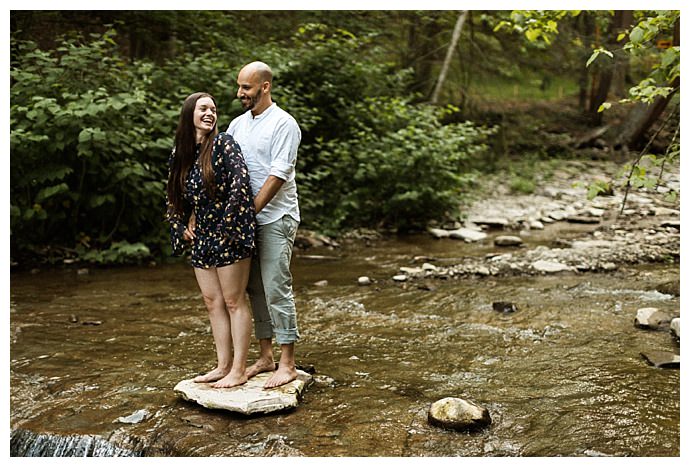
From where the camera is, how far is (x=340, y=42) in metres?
12.2

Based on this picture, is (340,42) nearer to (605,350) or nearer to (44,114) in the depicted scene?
(44,114)

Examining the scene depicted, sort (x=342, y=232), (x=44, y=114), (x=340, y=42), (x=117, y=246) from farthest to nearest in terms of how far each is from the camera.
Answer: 1. (x=340, y=42)
2. (x=342, y=232)
3. (x=117, y=246)
4. (x=44, y=114)

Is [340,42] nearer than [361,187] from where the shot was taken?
No

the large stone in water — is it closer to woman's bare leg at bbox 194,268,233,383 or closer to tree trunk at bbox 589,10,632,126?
woman's bare leg at bbox 194,268,233,383

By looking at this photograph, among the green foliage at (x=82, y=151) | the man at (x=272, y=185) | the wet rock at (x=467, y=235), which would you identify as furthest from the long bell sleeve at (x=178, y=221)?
the wet rock at (x=467, y=235)

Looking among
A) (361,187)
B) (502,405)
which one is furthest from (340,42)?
(502,405)

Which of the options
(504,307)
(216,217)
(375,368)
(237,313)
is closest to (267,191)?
(216,217)

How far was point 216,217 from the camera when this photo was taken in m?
3.70

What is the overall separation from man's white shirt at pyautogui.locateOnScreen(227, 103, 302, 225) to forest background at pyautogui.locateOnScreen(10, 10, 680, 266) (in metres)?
2.20

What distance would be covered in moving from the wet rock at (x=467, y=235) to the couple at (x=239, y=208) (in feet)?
21.3

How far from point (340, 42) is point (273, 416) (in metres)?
9.63

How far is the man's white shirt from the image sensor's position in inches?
144

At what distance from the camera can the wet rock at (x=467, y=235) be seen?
10.0m

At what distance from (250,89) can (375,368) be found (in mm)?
1887
